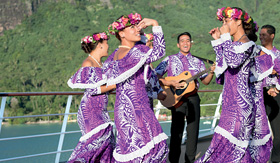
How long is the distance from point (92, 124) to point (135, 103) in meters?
0.79

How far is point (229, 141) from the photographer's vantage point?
283 centimetres

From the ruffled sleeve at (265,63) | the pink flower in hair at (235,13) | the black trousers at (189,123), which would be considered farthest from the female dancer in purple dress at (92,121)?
the ruffled sleeve at (265,63)

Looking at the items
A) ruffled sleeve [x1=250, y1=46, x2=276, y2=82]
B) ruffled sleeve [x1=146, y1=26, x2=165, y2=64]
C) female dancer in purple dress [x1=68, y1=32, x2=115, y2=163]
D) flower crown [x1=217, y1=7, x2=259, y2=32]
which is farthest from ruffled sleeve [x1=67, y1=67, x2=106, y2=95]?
ruffled sleeve [x1=250, y1=46, x2=276, y2=82]

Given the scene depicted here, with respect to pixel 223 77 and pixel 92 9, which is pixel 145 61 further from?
pixel 92 9

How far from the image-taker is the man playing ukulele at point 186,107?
13.1 feet

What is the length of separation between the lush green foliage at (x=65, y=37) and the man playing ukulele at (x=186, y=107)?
46.9m

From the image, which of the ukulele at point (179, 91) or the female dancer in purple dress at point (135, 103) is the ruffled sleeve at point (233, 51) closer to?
the female dancer in purple dress at point (135, 103)

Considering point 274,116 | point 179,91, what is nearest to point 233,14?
point 179,91

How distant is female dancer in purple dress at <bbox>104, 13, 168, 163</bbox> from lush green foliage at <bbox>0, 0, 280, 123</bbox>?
4839 cm

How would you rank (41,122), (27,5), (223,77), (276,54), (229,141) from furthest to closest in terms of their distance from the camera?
(27,5) → (41,122) → (276,54) → (223,77) → (229,141)

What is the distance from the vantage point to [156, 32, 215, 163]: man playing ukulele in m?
4.00

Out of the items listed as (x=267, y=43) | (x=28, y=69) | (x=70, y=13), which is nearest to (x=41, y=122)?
(x=28, y=69)

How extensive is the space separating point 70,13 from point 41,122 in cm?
2187

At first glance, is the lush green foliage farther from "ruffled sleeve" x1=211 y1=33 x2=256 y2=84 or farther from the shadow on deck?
"ruffled sleeve" x1=211 y1=33 x2=256 y2=84
